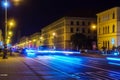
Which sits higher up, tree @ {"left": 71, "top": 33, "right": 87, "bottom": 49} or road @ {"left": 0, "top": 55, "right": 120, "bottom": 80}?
tree @ {"left": 71, "top": 33, "right": 87, "bottom": 49}

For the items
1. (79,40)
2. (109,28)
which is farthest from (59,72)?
(79,40)

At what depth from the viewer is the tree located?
141125 mm

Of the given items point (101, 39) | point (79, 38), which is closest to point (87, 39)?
point (79, 38)

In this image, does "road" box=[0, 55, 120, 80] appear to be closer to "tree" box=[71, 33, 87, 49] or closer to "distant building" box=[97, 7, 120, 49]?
"distant building" box=[97, 7, 120, 49]

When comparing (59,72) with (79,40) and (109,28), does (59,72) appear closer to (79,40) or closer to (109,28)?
(109,28)

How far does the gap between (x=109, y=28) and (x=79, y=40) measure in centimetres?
2191

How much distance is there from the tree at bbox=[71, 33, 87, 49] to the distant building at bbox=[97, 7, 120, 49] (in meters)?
9.98

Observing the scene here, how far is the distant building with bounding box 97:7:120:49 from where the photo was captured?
4508 inches

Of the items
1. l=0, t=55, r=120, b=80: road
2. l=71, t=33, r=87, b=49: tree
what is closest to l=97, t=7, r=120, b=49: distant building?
l=71, t=33, r=87, b=49: tree

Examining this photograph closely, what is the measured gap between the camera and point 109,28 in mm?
121750

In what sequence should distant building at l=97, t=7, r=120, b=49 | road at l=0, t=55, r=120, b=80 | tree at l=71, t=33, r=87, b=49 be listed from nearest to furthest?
1. road at l=0, t=55, r=120, b=80
2. distant building at l=97, t=7, r=120, b=49
3. tree at l=71, t=33, r=87, b=49

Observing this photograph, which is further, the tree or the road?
the tree

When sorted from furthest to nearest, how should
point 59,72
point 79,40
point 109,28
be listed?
point 79,40 → point 109,28 → point 59,72

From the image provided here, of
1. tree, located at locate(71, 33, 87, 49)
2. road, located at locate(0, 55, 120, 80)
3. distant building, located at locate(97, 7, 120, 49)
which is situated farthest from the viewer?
tree, located at locate(71, 33, 87, 49)
